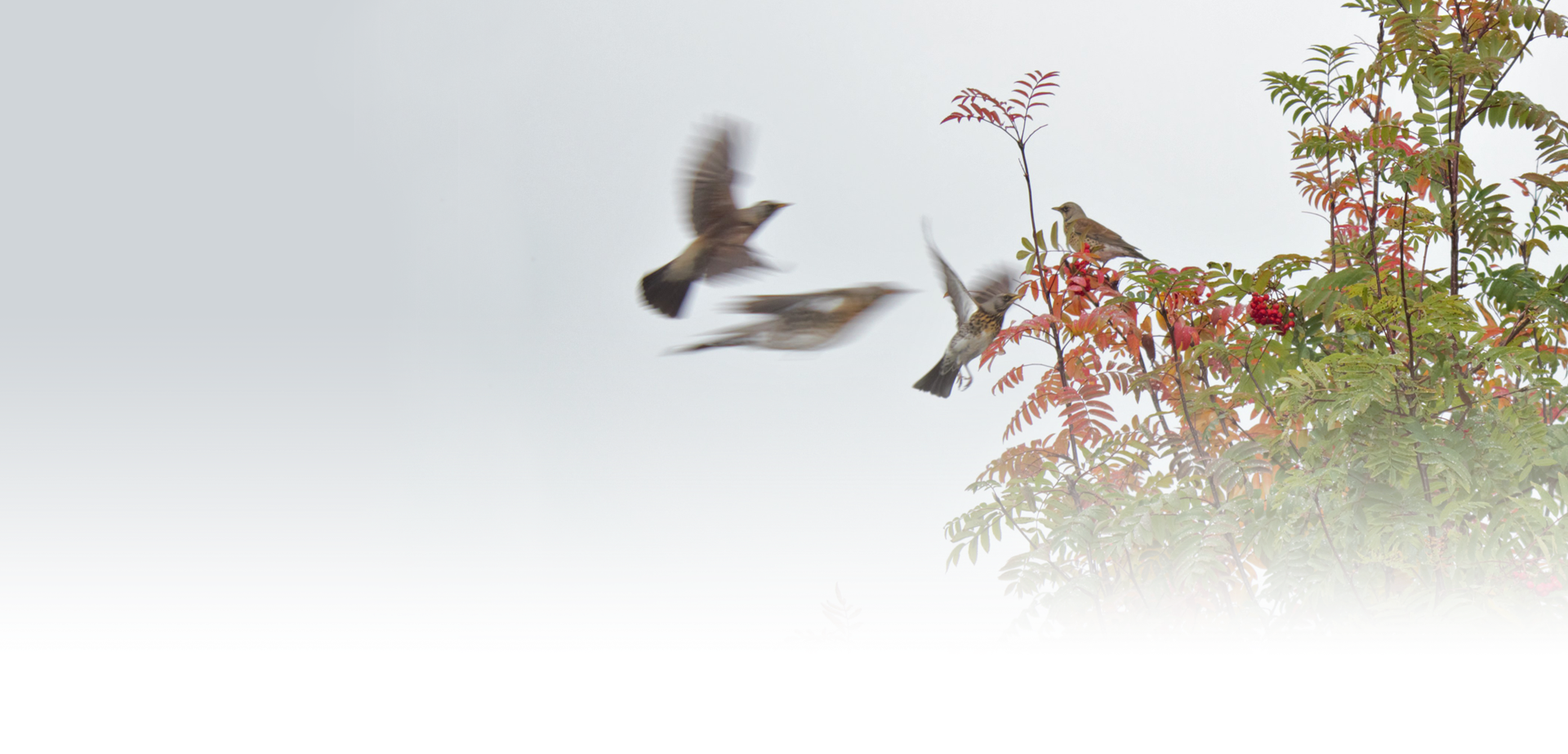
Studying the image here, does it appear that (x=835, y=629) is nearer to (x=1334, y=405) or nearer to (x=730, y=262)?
(x=730, y=262)

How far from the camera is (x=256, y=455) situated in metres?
1.32

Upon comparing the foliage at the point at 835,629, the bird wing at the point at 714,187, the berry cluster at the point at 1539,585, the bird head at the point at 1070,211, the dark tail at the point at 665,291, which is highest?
the bird wing at the point at 714,187

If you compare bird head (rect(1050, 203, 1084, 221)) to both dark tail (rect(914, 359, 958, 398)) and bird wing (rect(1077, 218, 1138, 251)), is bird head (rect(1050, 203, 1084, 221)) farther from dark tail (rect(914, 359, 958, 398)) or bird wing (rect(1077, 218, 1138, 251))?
dark tail (rect(914, 359, 958, 398))

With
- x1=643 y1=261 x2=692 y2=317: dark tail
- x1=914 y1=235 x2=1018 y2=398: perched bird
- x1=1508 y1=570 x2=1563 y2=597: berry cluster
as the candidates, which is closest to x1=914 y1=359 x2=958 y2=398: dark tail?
x1=914 y1=235 x2=1018 y2=398: perched bird

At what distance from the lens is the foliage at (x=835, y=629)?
123cm

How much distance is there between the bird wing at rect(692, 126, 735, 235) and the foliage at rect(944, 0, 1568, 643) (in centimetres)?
31

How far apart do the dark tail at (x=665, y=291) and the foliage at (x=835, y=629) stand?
416mm

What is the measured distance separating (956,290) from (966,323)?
5 centimetres

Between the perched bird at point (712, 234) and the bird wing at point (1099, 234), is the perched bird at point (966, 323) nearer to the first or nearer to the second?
the bird wing at point (1099, 234)

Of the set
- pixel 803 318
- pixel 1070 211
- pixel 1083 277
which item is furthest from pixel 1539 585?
pixel 803 318

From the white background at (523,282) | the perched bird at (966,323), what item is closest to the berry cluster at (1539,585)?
the white background at (523,282)

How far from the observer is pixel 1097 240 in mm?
1255
